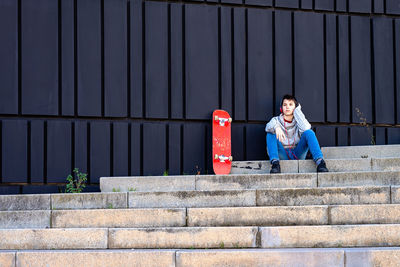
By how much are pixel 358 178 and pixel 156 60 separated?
3.25 meters

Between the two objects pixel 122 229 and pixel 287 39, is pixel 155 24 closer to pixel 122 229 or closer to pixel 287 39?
A: pixel 287 39

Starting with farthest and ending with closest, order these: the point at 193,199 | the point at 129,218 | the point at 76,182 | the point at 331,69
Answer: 1. the point at 331,69
2. the point at 76,182
3. the point at 193,199
4. the point at 129,218

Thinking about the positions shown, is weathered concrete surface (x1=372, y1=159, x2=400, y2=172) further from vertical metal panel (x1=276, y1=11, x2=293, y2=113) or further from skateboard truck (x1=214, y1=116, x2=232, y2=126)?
skateboard truck (x1=214, y1=116, x2=232, y2=126)

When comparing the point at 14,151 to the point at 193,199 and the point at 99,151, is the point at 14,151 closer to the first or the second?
the point at 99,151

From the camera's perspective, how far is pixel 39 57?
7602mm

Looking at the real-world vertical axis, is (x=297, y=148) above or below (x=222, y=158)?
above

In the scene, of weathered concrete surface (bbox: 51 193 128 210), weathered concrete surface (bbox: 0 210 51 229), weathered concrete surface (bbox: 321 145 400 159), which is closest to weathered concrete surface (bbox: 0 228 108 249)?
weathered concrete surface (bbox: 0 210 51 229)

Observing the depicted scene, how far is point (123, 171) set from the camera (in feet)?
25.5

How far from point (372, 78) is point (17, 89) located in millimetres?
5146

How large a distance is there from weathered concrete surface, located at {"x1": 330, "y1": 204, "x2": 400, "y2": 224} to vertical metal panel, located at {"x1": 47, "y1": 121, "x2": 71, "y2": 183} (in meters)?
3.70

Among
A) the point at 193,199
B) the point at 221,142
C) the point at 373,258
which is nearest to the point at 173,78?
the point at 221,142

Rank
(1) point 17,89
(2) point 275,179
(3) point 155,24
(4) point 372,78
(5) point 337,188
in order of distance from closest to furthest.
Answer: (5) point 337,188, (2) point 275,179, (1) point 17,89, (3) point 155,24, (4) point 372,78

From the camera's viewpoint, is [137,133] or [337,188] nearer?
[337,188]

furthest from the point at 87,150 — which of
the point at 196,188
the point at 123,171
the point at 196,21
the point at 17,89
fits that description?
the point at 196,21
